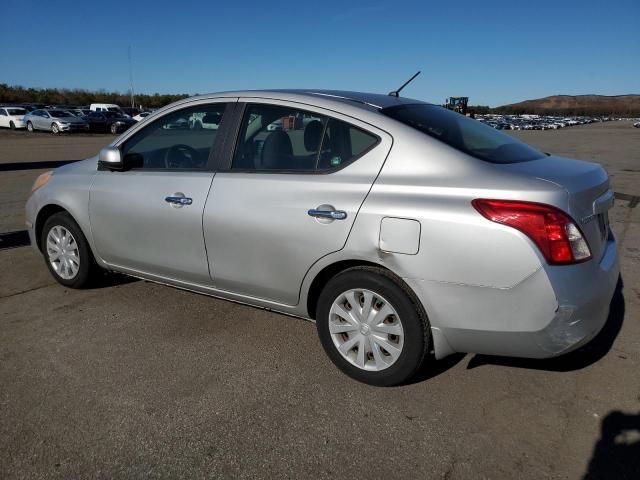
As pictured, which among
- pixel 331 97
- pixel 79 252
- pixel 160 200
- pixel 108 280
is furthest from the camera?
pixel 108 280

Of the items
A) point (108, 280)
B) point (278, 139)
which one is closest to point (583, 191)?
point (278, 139)

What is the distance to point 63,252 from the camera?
4.46m

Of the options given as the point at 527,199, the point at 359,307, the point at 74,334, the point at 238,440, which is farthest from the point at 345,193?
the point at 74,334

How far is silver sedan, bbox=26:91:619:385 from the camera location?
2.51m

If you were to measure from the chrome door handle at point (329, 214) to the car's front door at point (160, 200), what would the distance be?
Result: 86cm

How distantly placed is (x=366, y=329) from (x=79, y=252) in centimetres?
266

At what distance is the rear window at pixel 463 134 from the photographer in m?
2.96

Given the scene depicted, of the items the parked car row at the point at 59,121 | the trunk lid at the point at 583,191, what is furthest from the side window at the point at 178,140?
the parked car row at the point at 59,121

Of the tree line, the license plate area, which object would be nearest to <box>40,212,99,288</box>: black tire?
the license plate area

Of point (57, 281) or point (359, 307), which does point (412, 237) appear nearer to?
point (359, 307)

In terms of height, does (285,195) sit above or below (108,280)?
above

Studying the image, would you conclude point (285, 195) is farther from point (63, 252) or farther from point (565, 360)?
point (63, 252)

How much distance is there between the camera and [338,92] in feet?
11.7

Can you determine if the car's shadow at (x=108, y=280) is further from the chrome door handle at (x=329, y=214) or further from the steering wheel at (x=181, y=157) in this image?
the chrome door handle at (x=329, y=214)
